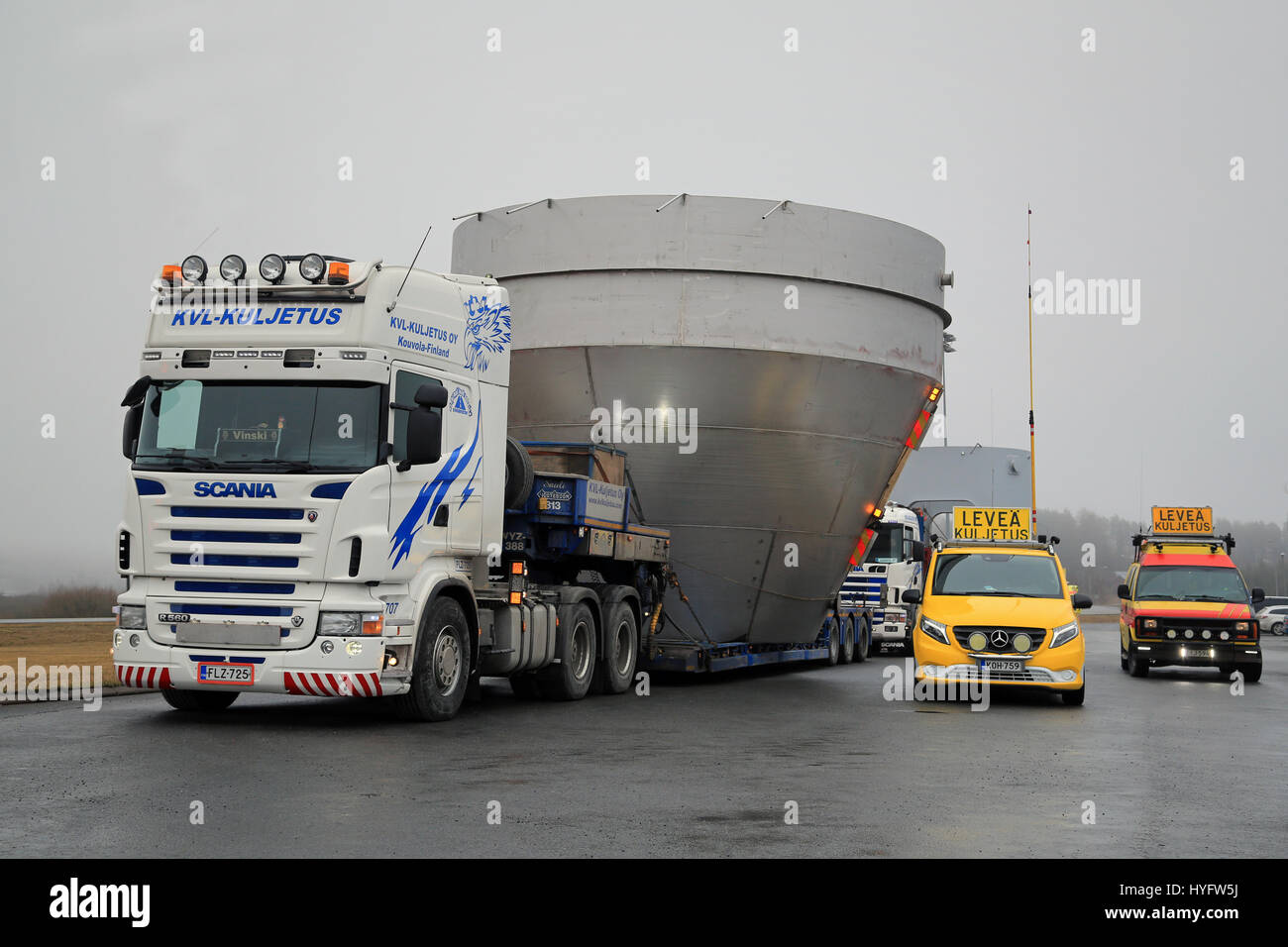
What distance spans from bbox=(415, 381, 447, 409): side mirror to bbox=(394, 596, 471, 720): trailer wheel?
1.81 metres

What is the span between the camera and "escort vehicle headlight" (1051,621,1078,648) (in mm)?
16109

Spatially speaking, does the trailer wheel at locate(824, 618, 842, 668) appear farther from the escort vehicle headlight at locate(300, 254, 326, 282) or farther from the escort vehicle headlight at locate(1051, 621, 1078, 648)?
the escort vehicle headlight at locate(300, 254, 326, 282)

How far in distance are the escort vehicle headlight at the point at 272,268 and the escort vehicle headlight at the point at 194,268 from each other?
571mm

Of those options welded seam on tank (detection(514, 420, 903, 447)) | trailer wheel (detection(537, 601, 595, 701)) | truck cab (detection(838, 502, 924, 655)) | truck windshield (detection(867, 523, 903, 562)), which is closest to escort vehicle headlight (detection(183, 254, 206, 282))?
trailer wheel (detection(537, 601, 595, 701))

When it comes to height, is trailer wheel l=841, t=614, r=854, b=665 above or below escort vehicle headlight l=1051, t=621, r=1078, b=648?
below

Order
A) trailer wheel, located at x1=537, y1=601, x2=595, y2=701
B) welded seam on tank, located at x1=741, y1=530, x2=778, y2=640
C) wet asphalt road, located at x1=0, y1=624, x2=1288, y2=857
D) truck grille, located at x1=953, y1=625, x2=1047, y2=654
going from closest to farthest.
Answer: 1. wet asphalt road, located at x1=0, y1=624, x2=1288, y2=857
2. trailer wheel, located at x1=537, y1=601, x2=595, y2=701
3. truck grille, located at x1=953, y1=625, x2=1047, y2=654
4. welded seam on tank, located at x1=741, y1=530, x2=778, y2=640

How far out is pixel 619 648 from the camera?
17422 mm

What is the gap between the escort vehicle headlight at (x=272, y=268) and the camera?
40.3 feet

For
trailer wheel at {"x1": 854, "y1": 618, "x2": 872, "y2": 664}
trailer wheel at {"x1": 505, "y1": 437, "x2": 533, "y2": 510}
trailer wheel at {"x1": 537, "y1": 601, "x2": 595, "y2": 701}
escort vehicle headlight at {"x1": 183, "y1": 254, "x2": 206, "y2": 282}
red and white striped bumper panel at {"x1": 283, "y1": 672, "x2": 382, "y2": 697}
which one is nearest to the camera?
red and white striped bumper panel at {"x1": 283, "y1": 672, "x2": 382, "y2": 697}

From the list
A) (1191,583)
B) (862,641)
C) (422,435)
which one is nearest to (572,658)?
(422,435)

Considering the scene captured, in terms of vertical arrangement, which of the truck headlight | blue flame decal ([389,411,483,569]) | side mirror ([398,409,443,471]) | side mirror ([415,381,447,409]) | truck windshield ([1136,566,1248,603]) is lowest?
truck windshield ([1136,566,1248,603])
